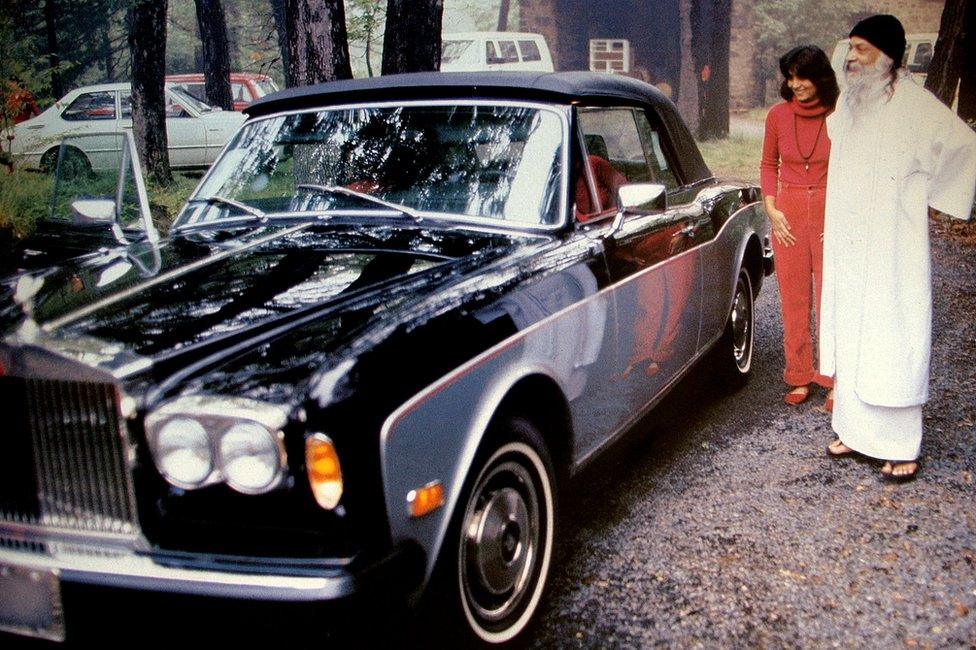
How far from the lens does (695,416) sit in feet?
16.1

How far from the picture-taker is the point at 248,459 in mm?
1987

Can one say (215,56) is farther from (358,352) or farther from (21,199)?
(358,352)

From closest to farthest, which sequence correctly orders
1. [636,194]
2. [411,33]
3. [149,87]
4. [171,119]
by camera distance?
1. [636,194]
2. [411,33]
3. [149,87]
4. [171,119]

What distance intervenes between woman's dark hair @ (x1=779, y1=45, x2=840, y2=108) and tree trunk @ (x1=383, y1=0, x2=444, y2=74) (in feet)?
15.0

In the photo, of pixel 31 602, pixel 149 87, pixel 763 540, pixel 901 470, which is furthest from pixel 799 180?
pixel 149 87

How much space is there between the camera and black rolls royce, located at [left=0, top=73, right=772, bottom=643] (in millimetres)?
2010

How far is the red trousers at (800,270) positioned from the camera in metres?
4.64

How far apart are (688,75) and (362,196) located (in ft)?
58.8

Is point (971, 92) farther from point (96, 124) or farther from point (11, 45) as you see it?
point (96, 124)

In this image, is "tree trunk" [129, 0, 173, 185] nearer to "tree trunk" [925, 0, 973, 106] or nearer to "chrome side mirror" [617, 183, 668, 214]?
"chrome side mirror" [617, 183, 668, 214]

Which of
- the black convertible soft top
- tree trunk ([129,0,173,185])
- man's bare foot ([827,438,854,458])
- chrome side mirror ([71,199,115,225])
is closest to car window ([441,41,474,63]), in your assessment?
tree trunk ([129,0,173,185])

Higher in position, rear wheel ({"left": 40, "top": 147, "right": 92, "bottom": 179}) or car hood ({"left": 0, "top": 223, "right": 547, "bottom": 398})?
rear wheel ({"left": 40, "top": 147, "right": 92, "bottom": 179})

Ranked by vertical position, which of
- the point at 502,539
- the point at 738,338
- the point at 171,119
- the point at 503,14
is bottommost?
the point at 738,338

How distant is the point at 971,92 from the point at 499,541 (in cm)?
1299
